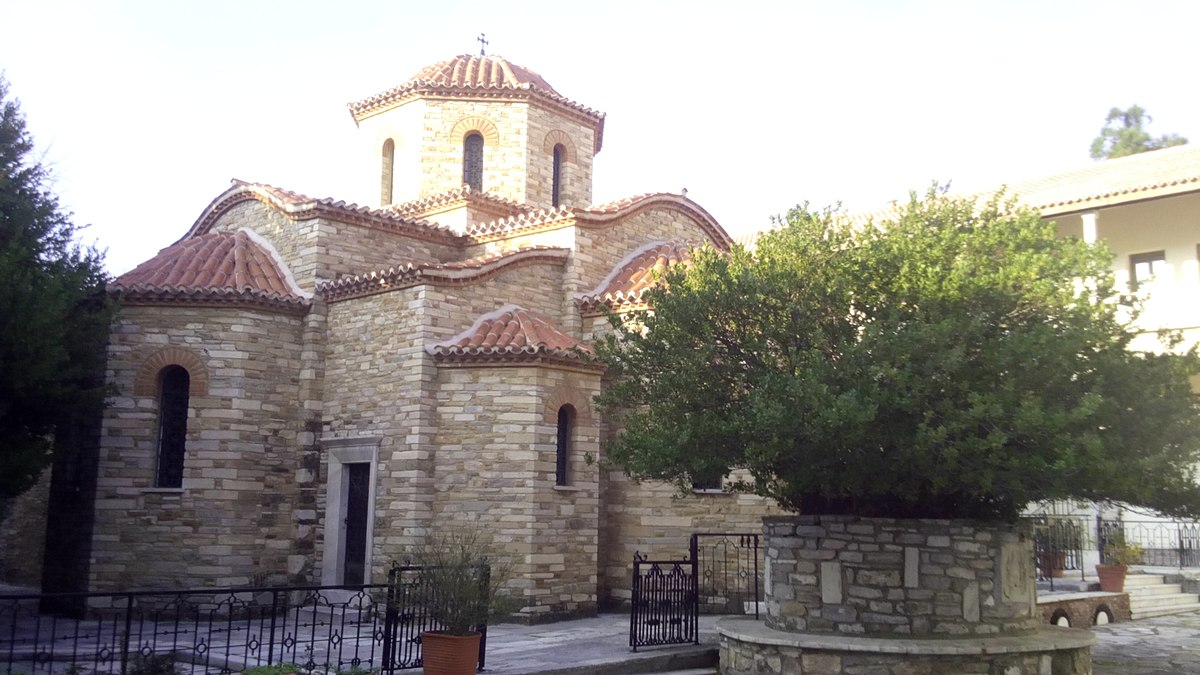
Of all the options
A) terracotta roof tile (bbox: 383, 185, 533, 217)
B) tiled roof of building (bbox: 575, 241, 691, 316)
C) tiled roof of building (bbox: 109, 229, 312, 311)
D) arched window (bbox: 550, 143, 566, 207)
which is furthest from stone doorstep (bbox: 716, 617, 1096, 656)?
arched window (bbox: 550, 143, 566, 207)

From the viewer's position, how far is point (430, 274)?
13.2 m

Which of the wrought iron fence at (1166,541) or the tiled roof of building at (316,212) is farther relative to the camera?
the wrought iron fence at (1166,541)

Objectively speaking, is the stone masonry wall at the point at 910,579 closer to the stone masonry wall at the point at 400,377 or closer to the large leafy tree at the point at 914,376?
the large leafy tree at the point at 914,376

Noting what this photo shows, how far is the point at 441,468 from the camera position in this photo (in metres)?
12.7

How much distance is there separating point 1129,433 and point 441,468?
7.64 metres

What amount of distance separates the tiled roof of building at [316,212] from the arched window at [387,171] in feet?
6.64

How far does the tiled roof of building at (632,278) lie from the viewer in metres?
13.8

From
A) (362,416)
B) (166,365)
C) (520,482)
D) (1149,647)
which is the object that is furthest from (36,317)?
(1149,647)

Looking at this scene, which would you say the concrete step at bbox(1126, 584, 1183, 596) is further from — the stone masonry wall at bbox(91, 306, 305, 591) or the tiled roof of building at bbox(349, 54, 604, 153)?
the stone masonry wall at bbox(91, 306, 305, 591)

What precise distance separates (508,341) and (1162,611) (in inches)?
408

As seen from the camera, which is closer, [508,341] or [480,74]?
[508,341]

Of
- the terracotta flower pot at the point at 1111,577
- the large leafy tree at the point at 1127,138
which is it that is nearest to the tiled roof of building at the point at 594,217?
the terracotta flower pot at the point at 1111,577

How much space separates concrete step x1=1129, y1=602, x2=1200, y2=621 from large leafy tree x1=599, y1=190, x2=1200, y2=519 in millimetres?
6244

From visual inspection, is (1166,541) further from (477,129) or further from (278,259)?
(278,259)
